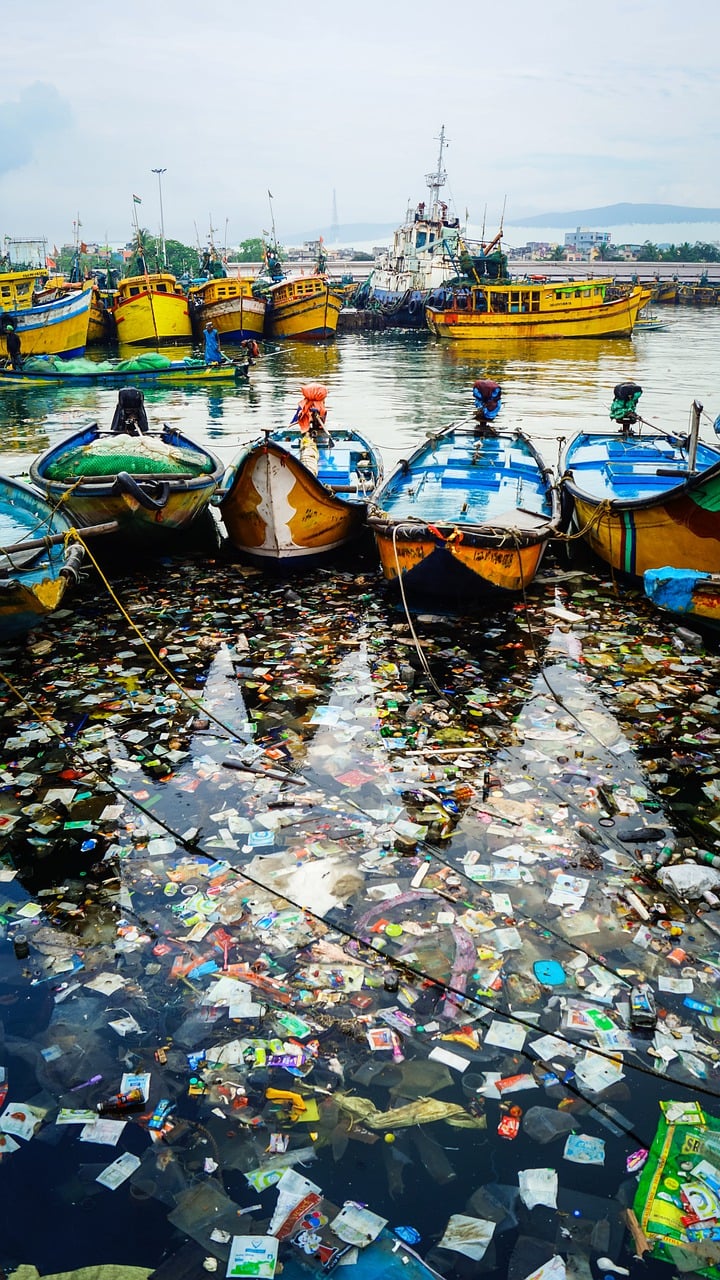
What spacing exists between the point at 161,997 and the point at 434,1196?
1.51 m

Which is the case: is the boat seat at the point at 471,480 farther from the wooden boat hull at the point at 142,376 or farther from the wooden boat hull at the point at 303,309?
the wooden boat hull at the point at 303,309

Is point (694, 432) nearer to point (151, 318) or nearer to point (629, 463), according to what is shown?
point (629, 463)

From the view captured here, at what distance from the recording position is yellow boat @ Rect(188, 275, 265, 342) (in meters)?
37.1

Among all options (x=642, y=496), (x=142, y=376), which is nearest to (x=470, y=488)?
(x=642, y=496)

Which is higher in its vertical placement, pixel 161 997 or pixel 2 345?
pixel 2 345

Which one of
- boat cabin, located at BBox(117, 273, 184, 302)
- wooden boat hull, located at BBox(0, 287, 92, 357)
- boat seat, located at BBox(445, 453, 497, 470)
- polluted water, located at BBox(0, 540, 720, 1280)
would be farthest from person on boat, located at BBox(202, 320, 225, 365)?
polluted water, located at BBox(0, 540, 720, 1280)

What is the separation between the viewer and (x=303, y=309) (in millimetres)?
39219

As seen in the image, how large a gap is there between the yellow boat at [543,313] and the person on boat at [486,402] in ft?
95.8

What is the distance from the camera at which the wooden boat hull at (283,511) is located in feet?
28.9

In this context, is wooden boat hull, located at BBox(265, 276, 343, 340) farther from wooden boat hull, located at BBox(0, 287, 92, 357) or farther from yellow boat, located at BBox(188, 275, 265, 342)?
wooden boat hull, located at BBox(0, 287, 92, 357)

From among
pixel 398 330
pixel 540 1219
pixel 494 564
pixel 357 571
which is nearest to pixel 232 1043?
pixel 540 1219

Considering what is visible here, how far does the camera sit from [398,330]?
49375 mm

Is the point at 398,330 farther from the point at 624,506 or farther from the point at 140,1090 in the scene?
the point at 140,1090

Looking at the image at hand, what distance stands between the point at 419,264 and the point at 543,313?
1733cm
